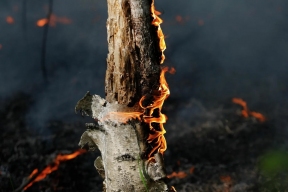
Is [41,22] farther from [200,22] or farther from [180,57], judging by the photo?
[200,22]

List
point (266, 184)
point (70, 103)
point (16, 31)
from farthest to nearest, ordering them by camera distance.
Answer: point (16, 31) → point (70, 103) → point (266, 184)

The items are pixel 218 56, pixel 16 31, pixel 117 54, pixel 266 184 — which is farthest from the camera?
pixel 218 56

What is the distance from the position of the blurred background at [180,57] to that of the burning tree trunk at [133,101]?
555 centimetres

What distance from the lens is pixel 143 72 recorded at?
255cm

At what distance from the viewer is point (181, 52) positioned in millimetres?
10367

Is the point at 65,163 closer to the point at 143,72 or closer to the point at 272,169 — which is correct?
the point at 272,169

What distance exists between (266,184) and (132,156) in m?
4.83

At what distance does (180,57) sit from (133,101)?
794cm

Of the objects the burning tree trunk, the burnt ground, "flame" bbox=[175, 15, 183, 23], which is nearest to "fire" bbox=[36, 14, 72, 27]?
the burnt ground

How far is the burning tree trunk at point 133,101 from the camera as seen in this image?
2494 mm

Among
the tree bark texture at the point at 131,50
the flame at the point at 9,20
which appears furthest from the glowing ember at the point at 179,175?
the flame at the point at 9,20

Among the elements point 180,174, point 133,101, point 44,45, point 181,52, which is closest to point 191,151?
point 180,174

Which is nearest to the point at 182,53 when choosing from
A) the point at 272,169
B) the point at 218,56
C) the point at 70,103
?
the point at 218,56

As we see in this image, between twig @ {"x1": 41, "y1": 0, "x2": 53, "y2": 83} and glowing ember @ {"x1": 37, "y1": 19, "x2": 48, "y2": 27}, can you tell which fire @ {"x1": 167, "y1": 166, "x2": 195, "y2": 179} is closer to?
twig @ {"x1": 41, "y1": 0, "x2": 53, "y2": 83}
